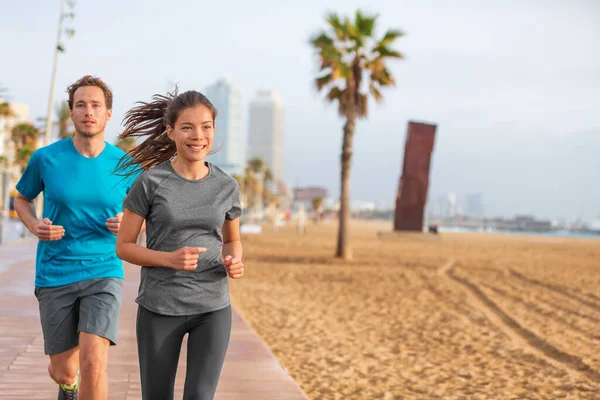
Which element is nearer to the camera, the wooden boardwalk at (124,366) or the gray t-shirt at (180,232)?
the gray t-shirt at (180,232)

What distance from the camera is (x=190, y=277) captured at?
106 inches

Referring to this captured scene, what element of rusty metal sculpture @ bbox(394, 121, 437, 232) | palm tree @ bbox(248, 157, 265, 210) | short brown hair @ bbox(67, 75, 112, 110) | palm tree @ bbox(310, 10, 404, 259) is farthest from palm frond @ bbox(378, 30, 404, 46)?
palm tree @ bbox(248, 157, 265, 210)

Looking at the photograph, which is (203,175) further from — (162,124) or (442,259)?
(442,259)

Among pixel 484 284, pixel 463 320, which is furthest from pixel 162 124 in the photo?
pixel 484 284

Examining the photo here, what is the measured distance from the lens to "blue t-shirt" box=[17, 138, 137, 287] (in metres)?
3.42

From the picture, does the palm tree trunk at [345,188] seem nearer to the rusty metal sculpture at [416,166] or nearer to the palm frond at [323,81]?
the palm frond at [323,81]

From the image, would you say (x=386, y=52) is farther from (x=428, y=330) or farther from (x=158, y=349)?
(x=158, y=349)

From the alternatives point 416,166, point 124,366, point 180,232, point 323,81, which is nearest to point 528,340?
point 124,366

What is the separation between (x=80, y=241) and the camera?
3.45 meters

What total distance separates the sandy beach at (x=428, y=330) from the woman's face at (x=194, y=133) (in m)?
3.78

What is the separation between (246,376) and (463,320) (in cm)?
603

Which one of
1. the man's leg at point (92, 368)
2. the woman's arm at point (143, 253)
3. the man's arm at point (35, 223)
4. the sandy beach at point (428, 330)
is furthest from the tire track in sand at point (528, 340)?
the woman's arm at point (143, 253)

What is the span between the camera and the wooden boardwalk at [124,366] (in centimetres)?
497

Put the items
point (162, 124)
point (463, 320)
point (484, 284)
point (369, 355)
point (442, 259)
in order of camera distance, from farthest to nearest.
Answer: point (442, 259), point (484, 284), point (463, 320), point (369, 355), point (162, 124)
